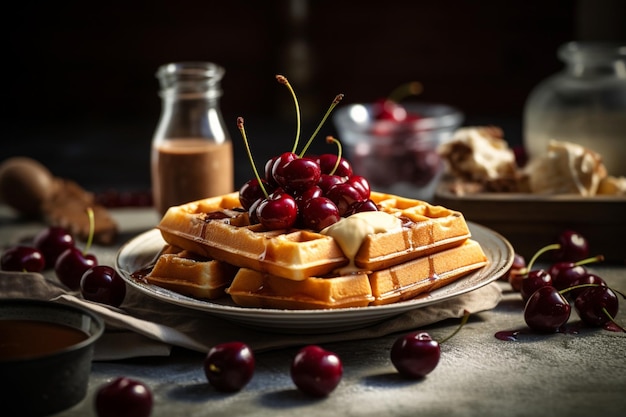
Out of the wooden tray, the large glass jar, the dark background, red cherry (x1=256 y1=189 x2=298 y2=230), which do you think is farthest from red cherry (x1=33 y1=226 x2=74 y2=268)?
the dark background

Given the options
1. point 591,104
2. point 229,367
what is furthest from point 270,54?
point 229,367

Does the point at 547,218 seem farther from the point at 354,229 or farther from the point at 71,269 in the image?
the point at 71,269

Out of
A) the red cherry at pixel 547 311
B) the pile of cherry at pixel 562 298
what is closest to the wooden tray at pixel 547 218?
the pile of cherry at pixel 562 298

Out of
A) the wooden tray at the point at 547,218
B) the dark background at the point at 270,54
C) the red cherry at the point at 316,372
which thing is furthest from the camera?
the dark background at the point at 270,54

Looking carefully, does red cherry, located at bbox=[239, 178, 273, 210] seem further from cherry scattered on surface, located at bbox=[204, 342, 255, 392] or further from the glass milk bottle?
the glass milk bottle

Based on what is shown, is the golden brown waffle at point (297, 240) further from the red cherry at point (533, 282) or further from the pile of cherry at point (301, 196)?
the red cherry at point (533, 282)

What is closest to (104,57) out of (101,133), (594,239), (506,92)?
(101,133)

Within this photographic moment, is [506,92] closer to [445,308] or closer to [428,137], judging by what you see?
[428,137]
